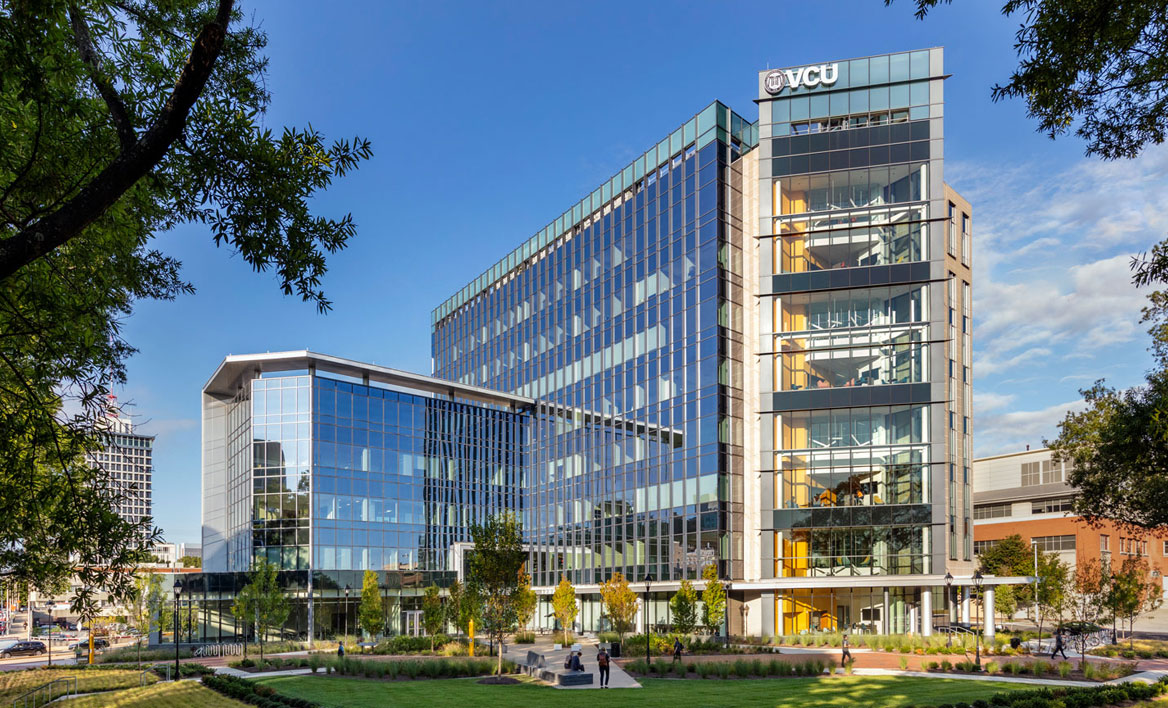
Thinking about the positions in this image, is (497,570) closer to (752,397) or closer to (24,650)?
(752,397)

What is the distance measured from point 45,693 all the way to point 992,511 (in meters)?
98.3

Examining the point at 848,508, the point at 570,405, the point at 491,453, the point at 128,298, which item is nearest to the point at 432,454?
the point at 491,453

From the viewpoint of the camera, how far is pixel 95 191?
6848 mm

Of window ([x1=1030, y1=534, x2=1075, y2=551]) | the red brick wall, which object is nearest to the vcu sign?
the red brick wall

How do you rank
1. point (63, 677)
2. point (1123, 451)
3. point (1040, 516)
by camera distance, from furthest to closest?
point (1040, 516) < point (63, 677) < point (1123, 451)

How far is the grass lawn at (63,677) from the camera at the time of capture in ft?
115

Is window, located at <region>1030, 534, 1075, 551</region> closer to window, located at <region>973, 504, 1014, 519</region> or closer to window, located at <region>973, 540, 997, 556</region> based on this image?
window, located at <region>973, 540, 997, 556</region>

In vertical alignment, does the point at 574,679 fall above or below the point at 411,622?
above

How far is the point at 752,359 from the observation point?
5975 centimetres

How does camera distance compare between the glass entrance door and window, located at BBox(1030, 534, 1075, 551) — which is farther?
window, located at BBox(1030, 534, 1075, 551)

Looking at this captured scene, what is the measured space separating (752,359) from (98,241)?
171 ft

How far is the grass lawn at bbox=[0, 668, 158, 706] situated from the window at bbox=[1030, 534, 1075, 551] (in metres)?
87.4

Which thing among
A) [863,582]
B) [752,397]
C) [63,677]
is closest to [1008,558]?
[863,582]

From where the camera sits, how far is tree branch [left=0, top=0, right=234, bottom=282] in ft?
22.0
